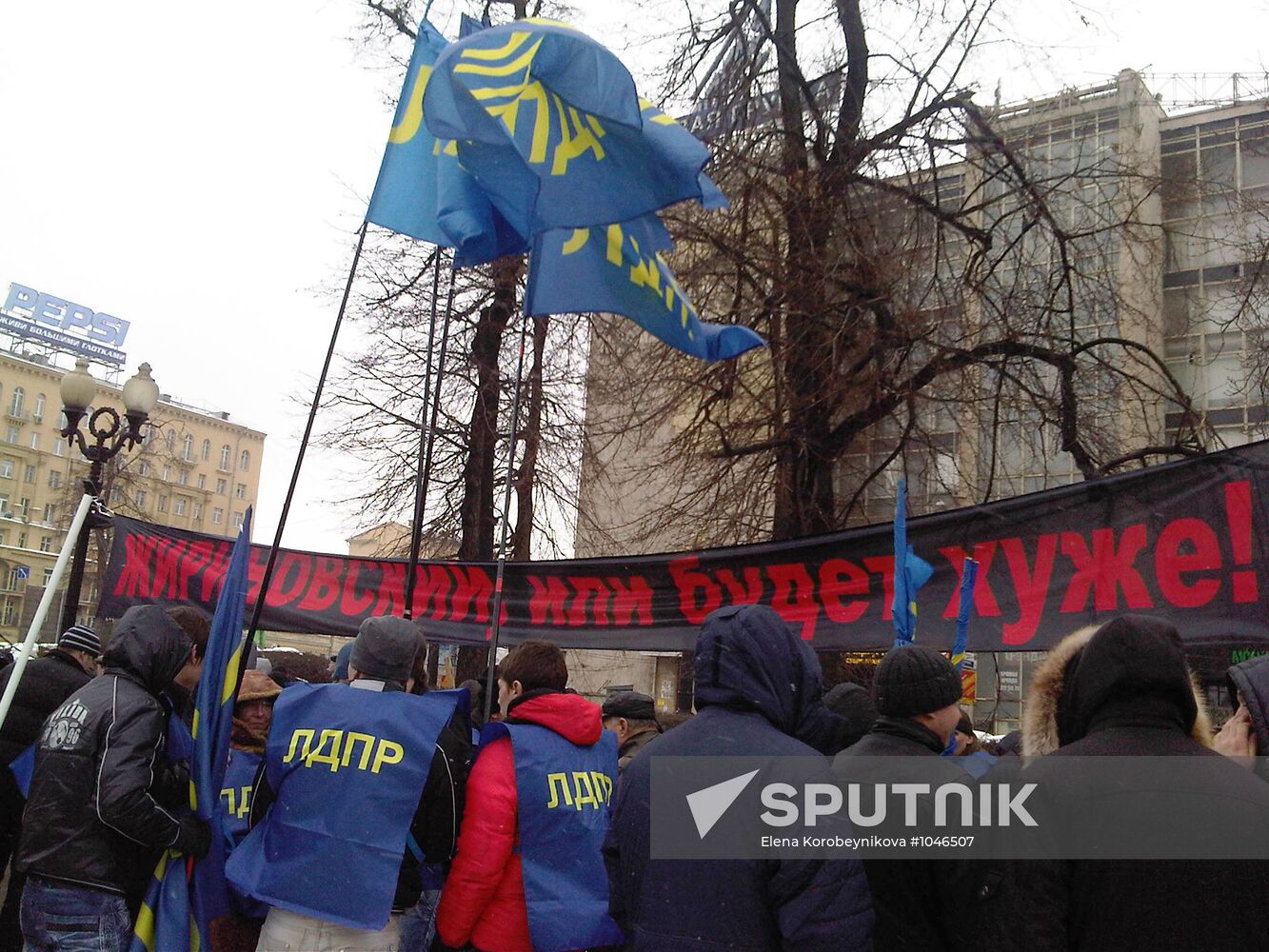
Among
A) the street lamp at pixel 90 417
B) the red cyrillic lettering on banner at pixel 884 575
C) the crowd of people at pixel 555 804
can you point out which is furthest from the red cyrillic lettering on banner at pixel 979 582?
the street lamp at pixel 90 417

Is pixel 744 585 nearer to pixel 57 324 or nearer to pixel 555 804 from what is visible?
pixel 555 804

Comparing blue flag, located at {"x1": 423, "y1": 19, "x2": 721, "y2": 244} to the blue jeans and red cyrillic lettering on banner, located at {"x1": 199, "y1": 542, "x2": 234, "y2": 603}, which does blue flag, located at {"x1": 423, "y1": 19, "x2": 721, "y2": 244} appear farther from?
red cyrillic lettering on banner, located at {"x1": 199, "y1": 542, "x2": 234, "y2": 603}

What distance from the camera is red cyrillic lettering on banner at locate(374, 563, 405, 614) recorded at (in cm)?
736

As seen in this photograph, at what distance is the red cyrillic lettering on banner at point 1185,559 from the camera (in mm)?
4570

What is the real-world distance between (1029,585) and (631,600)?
2432mm

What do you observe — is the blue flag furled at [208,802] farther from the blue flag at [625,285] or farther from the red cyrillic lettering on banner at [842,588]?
the red cyrillic lettering on banner at [842,588]

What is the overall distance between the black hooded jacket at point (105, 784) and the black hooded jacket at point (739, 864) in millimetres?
1433

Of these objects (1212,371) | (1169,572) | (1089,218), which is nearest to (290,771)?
(1169,572)

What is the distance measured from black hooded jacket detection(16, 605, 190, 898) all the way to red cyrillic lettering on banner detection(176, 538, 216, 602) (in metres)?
4.65

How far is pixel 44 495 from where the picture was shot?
224ft

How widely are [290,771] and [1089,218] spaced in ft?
29.7

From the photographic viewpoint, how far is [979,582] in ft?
17.3

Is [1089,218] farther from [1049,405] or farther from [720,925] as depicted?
[720,925]

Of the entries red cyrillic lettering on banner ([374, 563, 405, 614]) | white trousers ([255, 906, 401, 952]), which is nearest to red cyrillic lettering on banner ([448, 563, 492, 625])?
red cyrillic lettering on banner ([374, 563, 405, 614])
